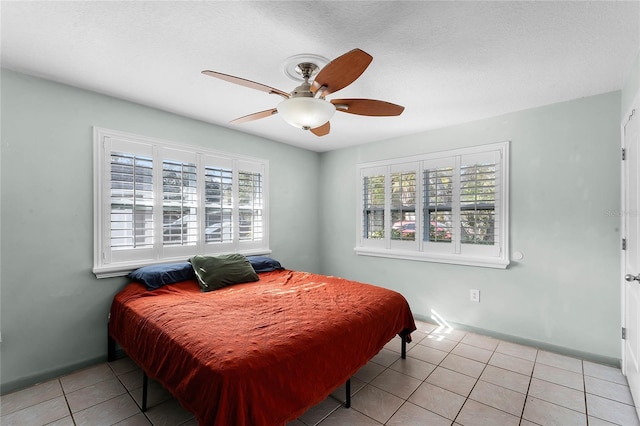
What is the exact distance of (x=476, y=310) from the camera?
322cm

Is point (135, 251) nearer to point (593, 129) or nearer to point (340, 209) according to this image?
point (340, 209)

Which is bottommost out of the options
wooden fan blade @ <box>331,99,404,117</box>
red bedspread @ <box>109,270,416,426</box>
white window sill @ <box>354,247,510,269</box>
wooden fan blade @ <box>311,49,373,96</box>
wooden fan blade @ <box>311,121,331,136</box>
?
red bedspread @ <box>109,270,416,426</box>

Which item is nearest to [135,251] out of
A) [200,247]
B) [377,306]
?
[200,247]

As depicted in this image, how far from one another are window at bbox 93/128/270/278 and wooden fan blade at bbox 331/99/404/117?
1.96 m

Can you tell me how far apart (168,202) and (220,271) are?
898 millimetres

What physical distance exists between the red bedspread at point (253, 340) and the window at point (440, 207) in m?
1.25

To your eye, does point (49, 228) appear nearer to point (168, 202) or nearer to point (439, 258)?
point (168, 202)

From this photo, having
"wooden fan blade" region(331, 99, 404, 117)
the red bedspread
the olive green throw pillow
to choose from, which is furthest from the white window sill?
"wooden fan blade" region(331, 99, 404, 117)

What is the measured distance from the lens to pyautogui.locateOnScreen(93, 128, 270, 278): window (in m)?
2.58

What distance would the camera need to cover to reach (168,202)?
296 centimetres

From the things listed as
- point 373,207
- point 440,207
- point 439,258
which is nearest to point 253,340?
point 439,258

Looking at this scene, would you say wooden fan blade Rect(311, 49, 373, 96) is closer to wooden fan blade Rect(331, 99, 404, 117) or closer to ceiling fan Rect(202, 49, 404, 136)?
ceiling fan Rect(202, 49, 404, 136)

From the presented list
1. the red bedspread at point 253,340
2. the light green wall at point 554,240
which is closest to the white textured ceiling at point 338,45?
the light green wall at point 554,240

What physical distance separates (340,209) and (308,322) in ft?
8.94
